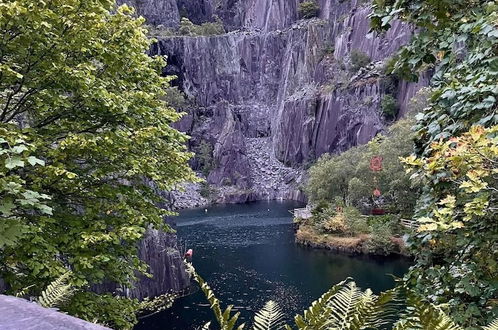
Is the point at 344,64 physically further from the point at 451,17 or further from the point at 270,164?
the point at 451,17

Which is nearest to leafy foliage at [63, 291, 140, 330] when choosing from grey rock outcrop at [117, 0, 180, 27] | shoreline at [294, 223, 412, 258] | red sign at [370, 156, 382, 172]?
shoreline at [294, 223, 412, 258]

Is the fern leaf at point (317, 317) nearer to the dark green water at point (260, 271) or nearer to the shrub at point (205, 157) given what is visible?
the dark green water at point (260, 271)

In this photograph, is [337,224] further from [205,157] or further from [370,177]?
[205,157]

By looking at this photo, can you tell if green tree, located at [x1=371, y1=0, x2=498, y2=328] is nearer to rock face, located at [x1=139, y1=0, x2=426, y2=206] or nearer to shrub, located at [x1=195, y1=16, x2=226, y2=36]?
rock face, located at [x1=139, y1=0, x2=426, y2=206]

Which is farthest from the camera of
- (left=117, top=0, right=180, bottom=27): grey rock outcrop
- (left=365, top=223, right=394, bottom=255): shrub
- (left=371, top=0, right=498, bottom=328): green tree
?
(left=117, top=0, right=180, bottom=27): grey rock outcrop

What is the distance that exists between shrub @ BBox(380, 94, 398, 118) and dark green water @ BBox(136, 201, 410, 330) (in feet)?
81.4

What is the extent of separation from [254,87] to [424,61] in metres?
95.8

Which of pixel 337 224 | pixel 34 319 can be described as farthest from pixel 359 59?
pixel 34 319

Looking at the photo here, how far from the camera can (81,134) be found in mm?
7305

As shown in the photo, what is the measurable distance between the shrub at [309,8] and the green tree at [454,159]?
93.7m

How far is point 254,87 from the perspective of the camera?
324 feet

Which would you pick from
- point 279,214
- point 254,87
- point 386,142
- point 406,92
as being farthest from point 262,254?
point 254,87

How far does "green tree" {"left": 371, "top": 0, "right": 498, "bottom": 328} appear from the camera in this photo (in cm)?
334

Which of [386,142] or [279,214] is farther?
[279,214]
